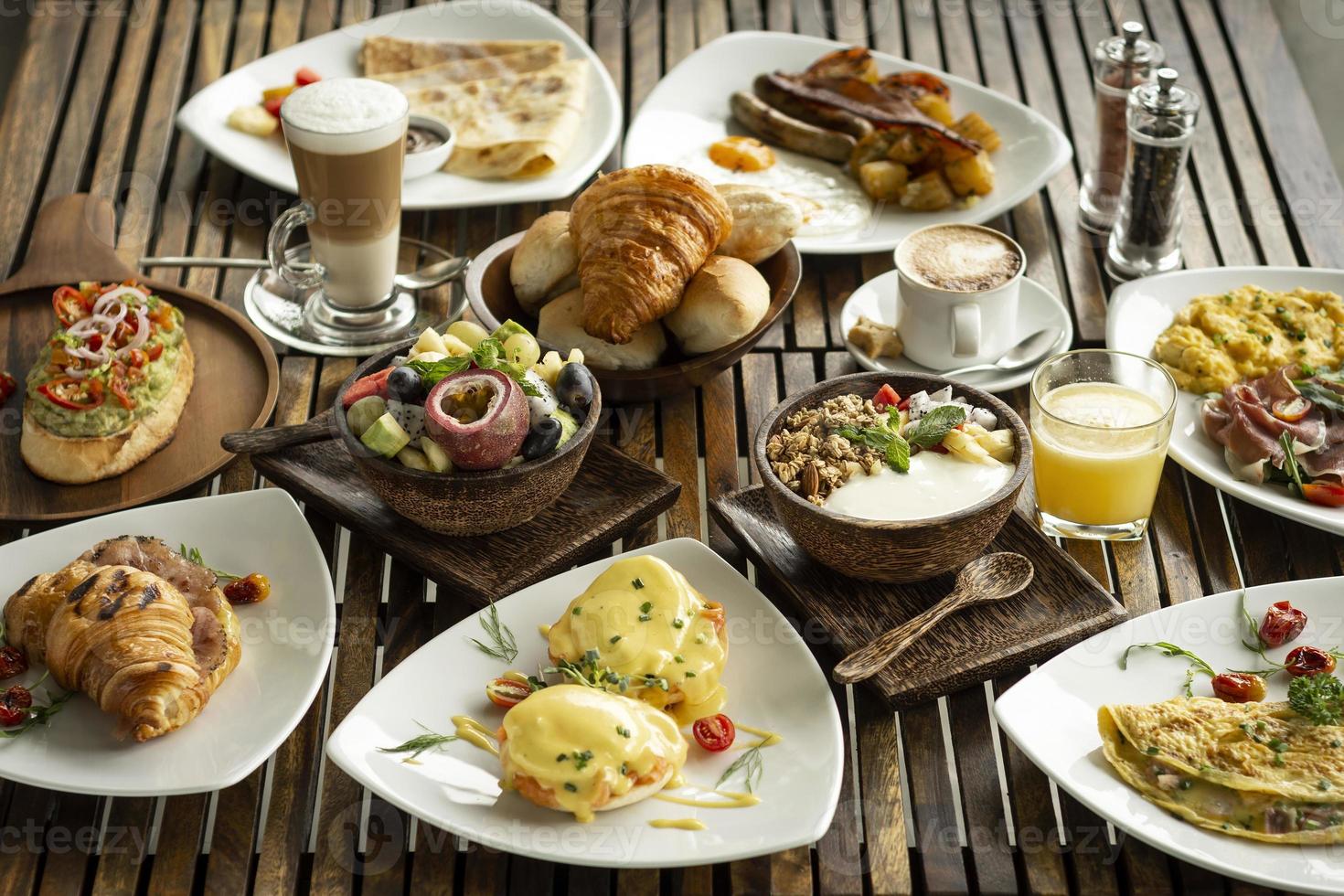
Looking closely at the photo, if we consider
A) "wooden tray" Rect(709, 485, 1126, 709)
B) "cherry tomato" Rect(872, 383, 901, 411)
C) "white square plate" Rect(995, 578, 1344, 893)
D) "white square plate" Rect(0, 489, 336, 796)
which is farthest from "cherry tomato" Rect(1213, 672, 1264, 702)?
"white square plate" Rect(0, 489, 336, 796)

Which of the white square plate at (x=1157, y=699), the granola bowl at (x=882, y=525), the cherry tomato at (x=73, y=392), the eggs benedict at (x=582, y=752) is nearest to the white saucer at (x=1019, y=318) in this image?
the granola bowl at (x=882, y=525)

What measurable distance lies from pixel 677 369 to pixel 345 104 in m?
0.80

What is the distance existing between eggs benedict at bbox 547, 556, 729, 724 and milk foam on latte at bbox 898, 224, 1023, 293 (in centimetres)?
86

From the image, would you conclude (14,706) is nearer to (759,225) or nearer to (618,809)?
(618,809)

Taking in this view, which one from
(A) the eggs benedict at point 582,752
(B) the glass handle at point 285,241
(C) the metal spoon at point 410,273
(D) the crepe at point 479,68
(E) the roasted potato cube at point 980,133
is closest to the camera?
(A) the eggs benedict at point 582,752

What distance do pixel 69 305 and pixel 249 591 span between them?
2.46ft

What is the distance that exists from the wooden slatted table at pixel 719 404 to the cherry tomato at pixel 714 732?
146 millimetres

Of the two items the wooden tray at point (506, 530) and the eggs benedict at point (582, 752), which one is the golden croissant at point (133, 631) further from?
the eggs benedict at point (582, 752)

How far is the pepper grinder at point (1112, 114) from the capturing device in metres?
2.74

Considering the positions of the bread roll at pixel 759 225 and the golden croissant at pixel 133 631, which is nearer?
the golden croissant at pixel 133 631

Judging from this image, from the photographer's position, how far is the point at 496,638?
1768 mm

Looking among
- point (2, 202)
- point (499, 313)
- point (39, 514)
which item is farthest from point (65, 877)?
point (2, 202)

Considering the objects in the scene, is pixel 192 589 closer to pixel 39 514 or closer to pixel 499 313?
pixel 39 514

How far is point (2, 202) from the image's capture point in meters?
2.92
